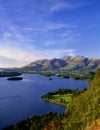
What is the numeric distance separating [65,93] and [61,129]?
81.3m

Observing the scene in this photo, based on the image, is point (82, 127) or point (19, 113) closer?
point (82, 127)

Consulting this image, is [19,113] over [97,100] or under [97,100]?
under

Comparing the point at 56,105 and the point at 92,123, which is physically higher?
the point at 92,123

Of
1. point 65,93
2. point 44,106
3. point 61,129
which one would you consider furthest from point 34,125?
point 65,93

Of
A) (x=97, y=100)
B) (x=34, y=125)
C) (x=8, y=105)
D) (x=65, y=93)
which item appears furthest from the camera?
(x=65, y=93)

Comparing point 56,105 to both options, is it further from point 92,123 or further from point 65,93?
point 92,123

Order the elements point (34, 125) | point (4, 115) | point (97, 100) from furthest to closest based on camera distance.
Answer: point (4, 115) < point (34, 125) < point (97, 100)

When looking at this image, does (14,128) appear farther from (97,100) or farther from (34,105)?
(34,105)

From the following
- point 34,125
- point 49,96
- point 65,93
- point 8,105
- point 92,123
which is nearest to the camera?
point 92,123

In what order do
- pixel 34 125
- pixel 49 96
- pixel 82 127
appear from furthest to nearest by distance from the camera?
1. pixel 49 96
2. pixel 34 125
3. pixel 82 127

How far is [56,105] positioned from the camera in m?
95.6

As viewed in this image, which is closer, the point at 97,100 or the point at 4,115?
the point at 97,100

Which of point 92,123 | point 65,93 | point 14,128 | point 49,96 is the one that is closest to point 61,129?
point 92,123

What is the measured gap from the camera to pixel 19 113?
3081 inches
